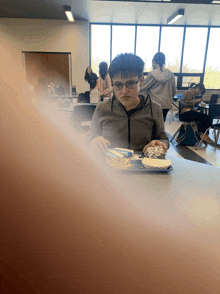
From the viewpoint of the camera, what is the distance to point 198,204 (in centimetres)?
58

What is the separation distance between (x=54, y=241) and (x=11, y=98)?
209 millimetres

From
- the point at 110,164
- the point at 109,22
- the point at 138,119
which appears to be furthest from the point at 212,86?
the point at 110,164

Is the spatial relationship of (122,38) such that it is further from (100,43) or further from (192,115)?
(192,115)

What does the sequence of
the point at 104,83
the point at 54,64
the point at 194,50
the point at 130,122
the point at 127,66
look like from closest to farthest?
the point at 127,66 → the point at 130,122 → the point at 104,83 → the point at 54,64 → the point at 194,50

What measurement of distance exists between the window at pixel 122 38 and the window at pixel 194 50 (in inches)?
81.5

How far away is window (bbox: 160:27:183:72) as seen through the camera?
26.8 ft

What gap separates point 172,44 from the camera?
8.30 meters

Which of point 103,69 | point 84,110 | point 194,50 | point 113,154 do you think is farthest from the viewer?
point 194,50

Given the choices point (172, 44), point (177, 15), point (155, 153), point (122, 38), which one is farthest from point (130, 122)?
point (172, 44)

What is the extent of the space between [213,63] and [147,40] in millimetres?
2795

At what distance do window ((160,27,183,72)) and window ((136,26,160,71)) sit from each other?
0.26m

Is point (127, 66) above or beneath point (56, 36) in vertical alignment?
beneath

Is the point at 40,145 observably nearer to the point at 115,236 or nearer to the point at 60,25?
the point at 115,236

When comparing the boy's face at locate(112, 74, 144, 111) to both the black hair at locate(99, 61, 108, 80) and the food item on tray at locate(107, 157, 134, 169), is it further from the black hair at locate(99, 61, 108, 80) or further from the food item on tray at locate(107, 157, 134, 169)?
the black hair at locate(99, 61, 108, 80)
